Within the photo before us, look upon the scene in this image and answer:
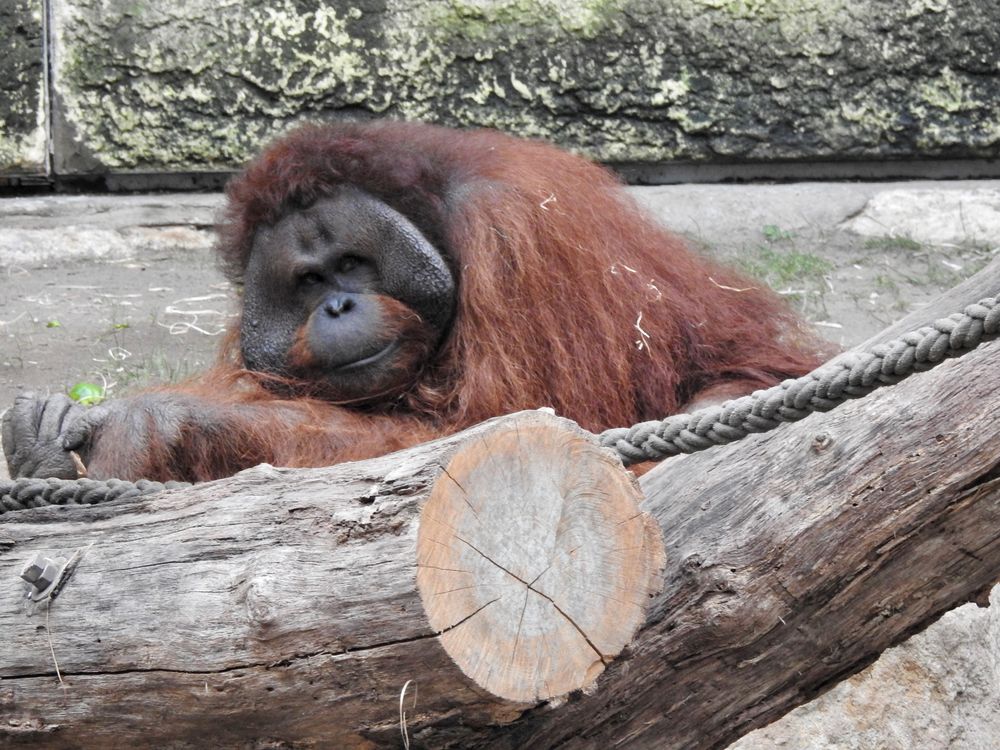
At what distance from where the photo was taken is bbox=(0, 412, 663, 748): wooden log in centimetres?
157

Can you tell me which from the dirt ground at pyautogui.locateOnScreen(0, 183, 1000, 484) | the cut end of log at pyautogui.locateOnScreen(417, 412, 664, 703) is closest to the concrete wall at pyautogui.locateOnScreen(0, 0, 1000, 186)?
the dirt ground at pyautogui.locateOnScreen(0, 183, 1000, 484)

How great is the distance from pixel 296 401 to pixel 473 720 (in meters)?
1.50

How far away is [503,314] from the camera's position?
2.99 m

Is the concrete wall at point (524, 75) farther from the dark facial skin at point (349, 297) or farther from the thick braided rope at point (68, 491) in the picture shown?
the thick braided rope at point (68, 491)

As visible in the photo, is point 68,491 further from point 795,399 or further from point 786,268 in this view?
point 786,268

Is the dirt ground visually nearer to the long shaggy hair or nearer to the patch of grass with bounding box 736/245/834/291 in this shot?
the patch of grass with bounding box 736/245/834/291

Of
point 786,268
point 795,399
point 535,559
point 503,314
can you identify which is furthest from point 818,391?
point 786,268

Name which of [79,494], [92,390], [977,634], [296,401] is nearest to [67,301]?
Answer: [92,390]

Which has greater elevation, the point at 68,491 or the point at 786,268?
the point at 68,491

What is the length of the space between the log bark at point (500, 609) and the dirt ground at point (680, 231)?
107 inches

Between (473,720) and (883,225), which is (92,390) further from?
(883,225)

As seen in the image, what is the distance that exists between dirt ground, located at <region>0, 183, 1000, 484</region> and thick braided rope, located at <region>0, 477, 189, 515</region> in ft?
7.81

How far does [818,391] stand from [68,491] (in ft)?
3.63

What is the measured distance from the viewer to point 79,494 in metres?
2.00
